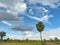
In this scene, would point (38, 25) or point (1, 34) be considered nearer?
point (38, 25)

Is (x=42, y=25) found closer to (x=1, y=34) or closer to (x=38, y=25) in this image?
(x=38, y=25)

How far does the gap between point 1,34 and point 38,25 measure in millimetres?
90202

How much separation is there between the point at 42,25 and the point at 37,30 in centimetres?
410

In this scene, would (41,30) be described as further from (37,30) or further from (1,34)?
(1,34)

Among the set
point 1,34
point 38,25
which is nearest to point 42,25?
point 38,25

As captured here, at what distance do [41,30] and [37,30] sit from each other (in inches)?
93.7

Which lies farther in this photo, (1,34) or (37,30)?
(1,34)

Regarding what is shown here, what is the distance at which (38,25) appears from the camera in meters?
84.7

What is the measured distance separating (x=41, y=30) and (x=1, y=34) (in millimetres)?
92010

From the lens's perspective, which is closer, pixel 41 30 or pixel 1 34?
pixel 41 30

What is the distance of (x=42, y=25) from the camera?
8475 centimetres

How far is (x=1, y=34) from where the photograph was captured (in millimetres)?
166250

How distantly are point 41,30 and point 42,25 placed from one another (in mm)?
3309

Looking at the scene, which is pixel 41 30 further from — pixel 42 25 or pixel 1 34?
pixel 1 34
